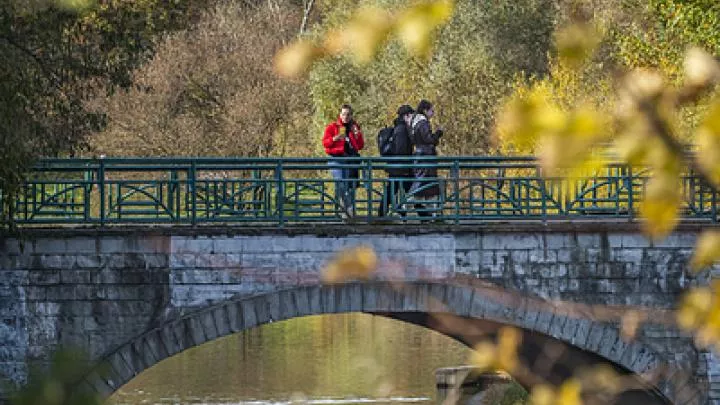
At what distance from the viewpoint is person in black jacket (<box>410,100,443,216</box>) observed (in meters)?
16.3

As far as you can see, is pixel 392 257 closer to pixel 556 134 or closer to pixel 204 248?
pixel 204 248

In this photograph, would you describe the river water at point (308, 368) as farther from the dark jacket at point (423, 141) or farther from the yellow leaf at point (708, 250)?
the yellow leaf at point (708, 250)

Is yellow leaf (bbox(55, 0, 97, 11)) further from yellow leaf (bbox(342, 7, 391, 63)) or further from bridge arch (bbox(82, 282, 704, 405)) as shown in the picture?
yellow leaf (bbox(342, 7, 391, 63))

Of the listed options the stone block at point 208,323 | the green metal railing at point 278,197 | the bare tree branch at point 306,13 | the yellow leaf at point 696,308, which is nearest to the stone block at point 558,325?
the green metal railing at point 278,197

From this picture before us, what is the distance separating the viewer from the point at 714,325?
7.98 feet

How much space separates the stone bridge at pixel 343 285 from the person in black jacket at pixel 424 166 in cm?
46

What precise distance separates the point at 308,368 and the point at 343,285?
11930 millimetres

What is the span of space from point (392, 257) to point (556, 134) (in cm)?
1374

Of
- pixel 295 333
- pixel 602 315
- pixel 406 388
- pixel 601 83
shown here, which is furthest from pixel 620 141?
pixel 295 333

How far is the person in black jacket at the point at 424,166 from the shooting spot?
16344 millimetres

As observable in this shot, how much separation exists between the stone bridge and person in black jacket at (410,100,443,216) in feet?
1.51

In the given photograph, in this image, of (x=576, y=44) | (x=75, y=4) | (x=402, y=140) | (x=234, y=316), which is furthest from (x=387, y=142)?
(x=576, y=44)

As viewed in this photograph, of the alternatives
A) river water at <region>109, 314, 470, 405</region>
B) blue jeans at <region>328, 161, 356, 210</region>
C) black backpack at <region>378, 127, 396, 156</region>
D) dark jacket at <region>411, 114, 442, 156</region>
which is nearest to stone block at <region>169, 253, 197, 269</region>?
blue jeans at <region>328, 161, 356, 210</region>

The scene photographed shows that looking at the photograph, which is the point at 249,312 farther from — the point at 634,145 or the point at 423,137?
the point at 634,145
